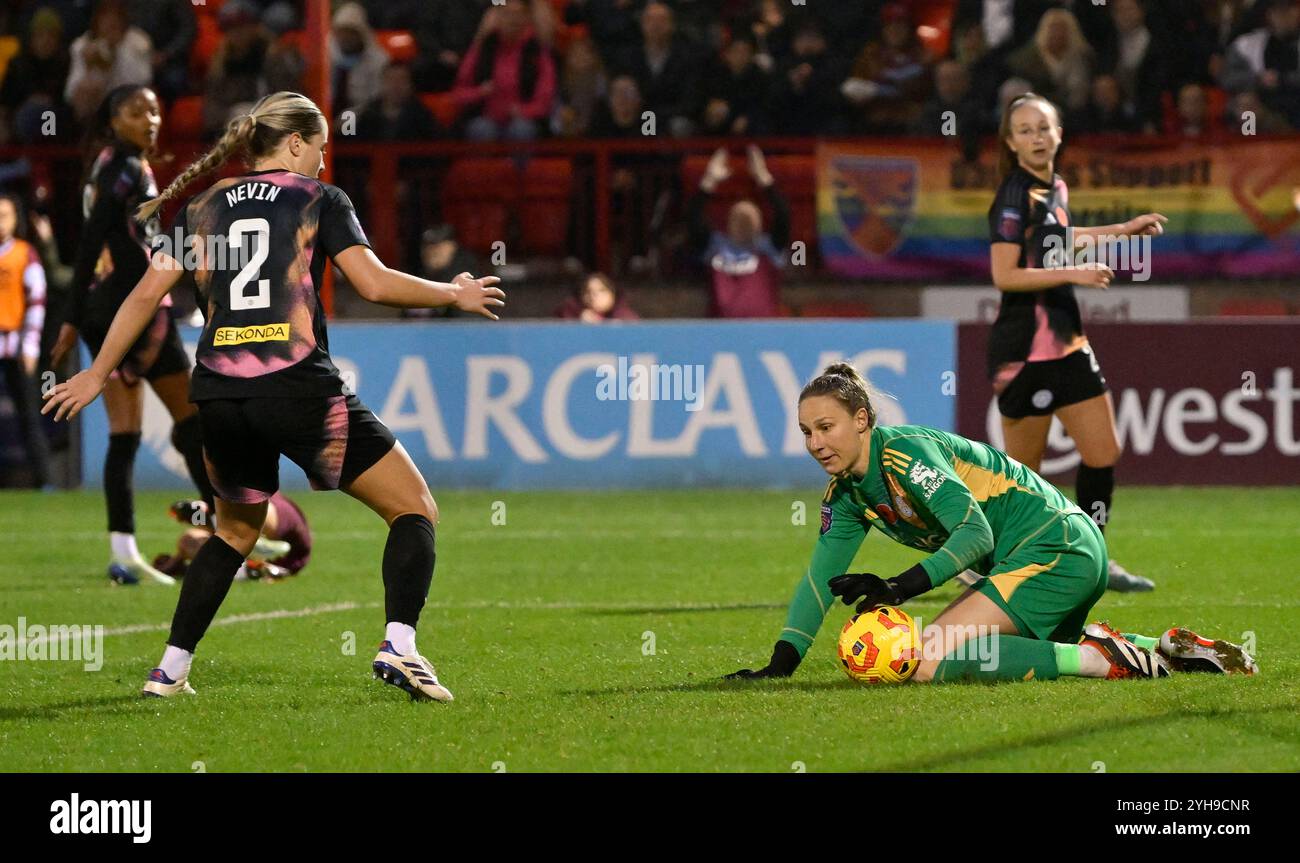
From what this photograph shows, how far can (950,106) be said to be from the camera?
1736cm

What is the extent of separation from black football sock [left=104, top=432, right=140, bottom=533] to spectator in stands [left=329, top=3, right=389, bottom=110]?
29.9 feet

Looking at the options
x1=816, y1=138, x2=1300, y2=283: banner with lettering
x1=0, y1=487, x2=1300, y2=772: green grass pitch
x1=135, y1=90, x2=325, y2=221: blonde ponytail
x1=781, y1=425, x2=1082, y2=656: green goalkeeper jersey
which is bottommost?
x1=0, y1=487, x2=1300, y2=772: green grass pitch

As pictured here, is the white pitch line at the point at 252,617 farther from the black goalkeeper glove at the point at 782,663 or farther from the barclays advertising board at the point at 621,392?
the barclays advertising board at the point at 621,392

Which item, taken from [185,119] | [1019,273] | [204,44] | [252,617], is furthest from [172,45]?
[1019,273]

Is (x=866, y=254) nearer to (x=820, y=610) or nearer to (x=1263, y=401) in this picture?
(x=1263, y=401)

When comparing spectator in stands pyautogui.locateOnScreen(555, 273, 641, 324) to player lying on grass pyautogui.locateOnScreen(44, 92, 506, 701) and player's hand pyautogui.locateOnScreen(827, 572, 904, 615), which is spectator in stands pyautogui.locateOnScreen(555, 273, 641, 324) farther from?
player's hand pyautogui.locateOnScreen(827, 572, 904, 615)

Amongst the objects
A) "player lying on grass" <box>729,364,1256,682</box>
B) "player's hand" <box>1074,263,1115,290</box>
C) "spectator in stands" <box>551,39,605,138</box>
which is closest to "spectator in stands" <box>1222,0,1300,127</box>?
"spectator in stands" <box>551,39,605,138</box>

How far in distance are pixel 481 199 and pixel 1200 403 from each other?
6.78 meters

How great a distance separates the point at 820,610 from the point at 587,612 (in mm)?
2300

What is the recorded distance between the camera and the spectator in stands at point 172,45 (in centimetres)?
1881

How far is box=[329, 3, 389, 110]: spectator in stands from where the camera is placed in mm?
18703

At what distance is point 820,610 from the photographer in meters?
6.50

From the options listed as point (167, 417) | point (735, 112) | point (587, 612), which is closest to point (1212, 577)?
point (587, 612)

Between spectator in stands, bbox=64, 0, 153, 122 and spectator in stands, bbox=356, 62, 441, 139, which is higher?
spectator in stands, bbox=64, 0, 153, 122
